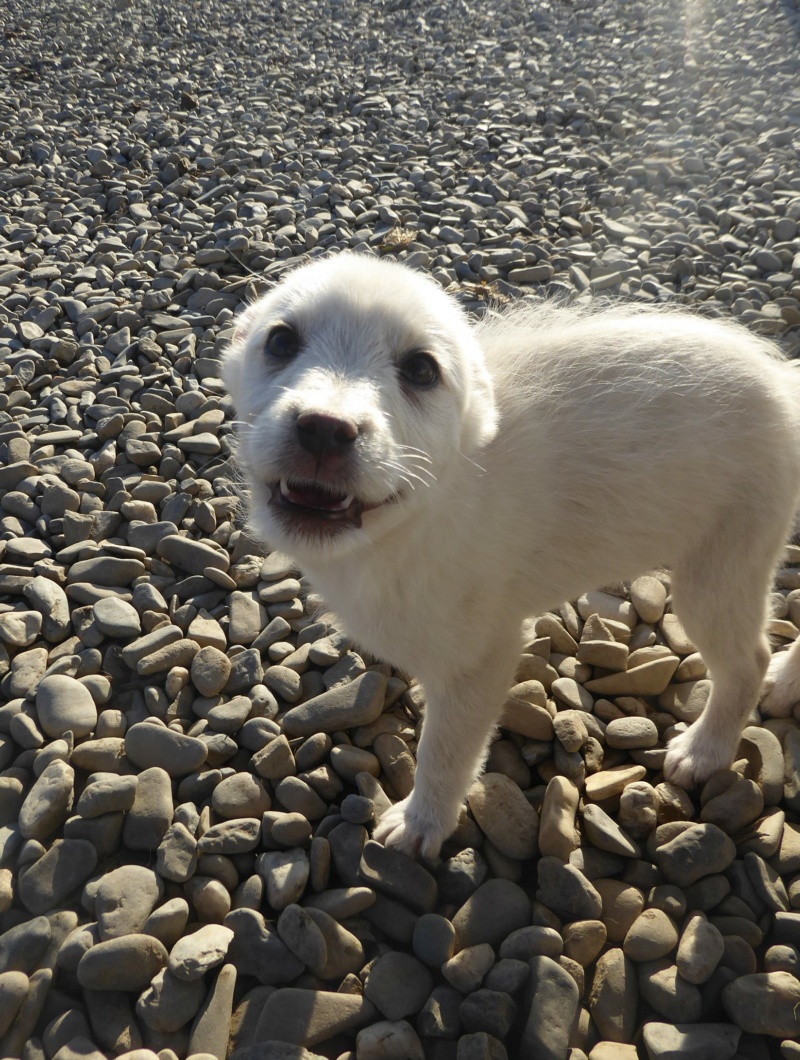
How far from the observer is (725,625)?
10.4ft

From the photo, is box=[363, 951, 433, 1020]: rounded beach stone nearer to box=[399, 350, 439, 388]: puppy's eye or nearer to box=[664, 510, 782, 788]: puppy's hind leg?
box=[664, 510, 782, 788]: puppy's hind leg

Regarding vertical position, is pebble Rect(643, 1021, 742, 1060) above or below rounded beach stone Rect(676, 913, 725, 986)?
below

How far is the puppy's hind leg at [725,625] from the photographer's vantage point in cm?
309

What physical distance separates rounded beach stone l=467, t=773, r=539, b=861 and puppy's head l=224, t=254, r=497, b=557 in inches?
52.1

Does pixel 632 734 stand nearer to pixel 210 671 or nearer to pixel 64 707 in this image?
pixel 210 671

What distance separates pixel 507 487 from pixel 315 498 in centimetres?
83

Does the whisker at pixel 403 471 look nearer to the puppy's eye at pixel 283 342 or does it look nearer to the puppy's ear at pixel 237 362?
the puppy's eye at pixel 283 342

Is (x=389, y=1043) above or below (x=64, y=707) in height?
below

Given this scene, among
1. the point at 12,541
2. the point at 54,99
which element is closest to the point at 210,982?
the point at 12,541

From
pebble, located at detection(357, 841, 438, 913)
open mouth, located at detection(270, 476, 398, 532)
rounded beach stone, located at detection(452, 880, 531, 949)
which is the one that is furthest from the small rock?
open mouth, located at detection(270, 476, 398, 532)

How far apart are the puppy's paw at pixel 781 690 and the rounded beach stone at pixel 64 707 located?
303cm

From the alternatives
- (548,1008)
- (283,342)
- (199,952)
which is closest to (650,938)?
(548,1008)

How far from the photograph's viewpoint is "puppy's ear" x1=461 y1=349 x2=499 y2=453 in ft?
9.36

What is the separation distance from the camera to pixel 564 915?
2.85 m
